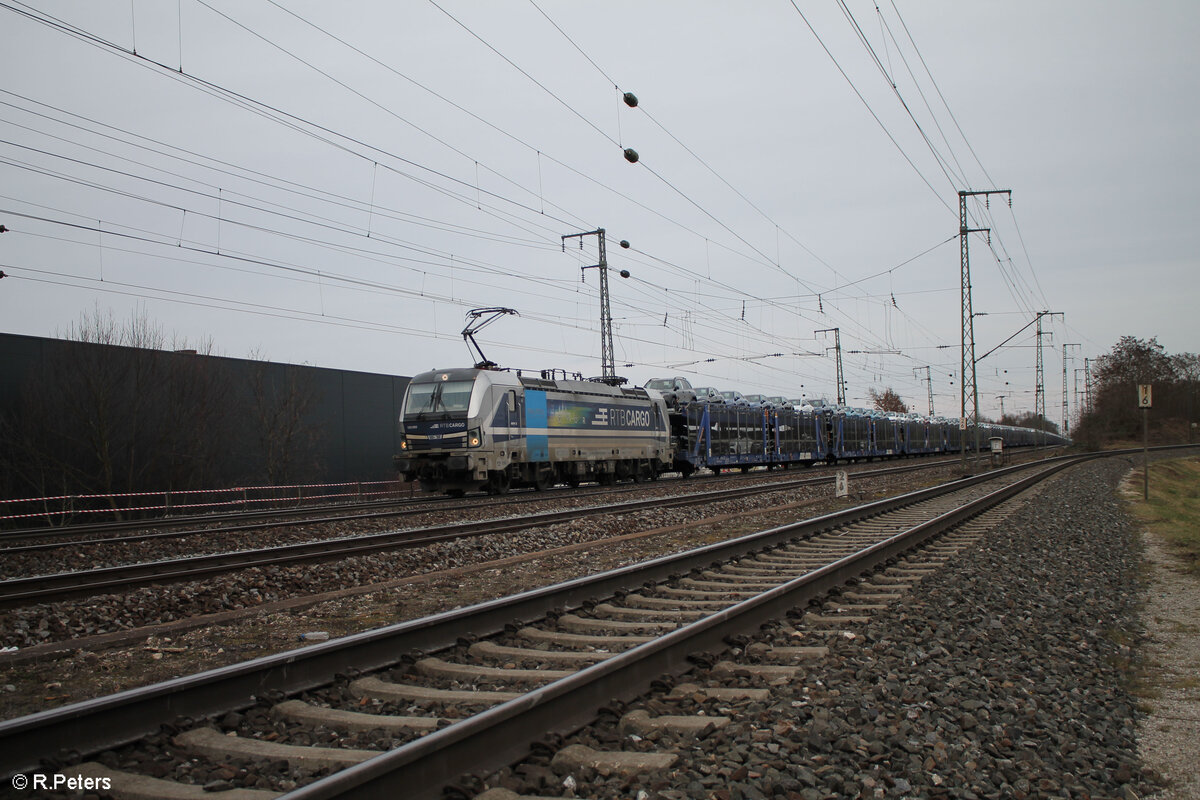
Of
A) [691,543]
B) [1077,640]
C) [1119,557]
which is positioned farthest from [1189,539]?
[1077,640]

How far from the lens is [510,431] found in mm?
23609

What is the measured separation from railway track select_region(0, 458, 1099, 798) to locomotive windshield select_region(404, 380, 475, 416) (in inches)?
561

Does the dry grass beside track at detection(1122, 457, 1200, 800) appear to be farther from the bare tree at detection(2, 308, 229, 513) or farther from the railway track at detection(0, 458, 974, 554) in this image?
the bare tree at detection(2, 308, 229, 513)

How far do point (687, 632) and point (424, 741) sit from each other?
7.89ft

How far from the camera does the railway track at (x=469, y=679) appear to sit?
365 centimetres

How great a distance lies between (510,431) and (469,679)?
18.5 m

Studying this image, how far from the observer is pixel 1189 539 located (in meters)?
13.7

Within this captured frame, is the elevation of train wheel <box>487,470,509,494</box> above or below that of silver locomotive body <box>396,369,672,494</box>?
below

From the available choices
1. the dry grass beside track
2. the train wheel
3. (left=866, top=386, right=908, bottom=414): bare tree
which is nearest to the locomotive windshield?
the train wheel

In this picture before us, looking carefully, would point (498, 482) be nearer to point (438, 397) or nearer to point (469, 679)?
point (438, 397)

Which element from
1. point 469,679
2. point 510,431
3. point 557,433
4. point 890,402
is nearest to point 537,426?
point 557,433

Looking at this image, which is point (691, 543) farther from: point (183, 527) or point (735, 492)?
point (183, 527)

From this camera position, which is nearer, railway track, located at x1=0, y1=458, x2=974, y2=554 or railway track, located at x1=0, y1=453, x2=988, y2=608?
railway track, located at x1=0, y1=453, x2=988, y2=608

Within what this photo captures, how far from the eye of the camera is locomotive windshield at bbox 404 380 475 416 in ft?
73.5
